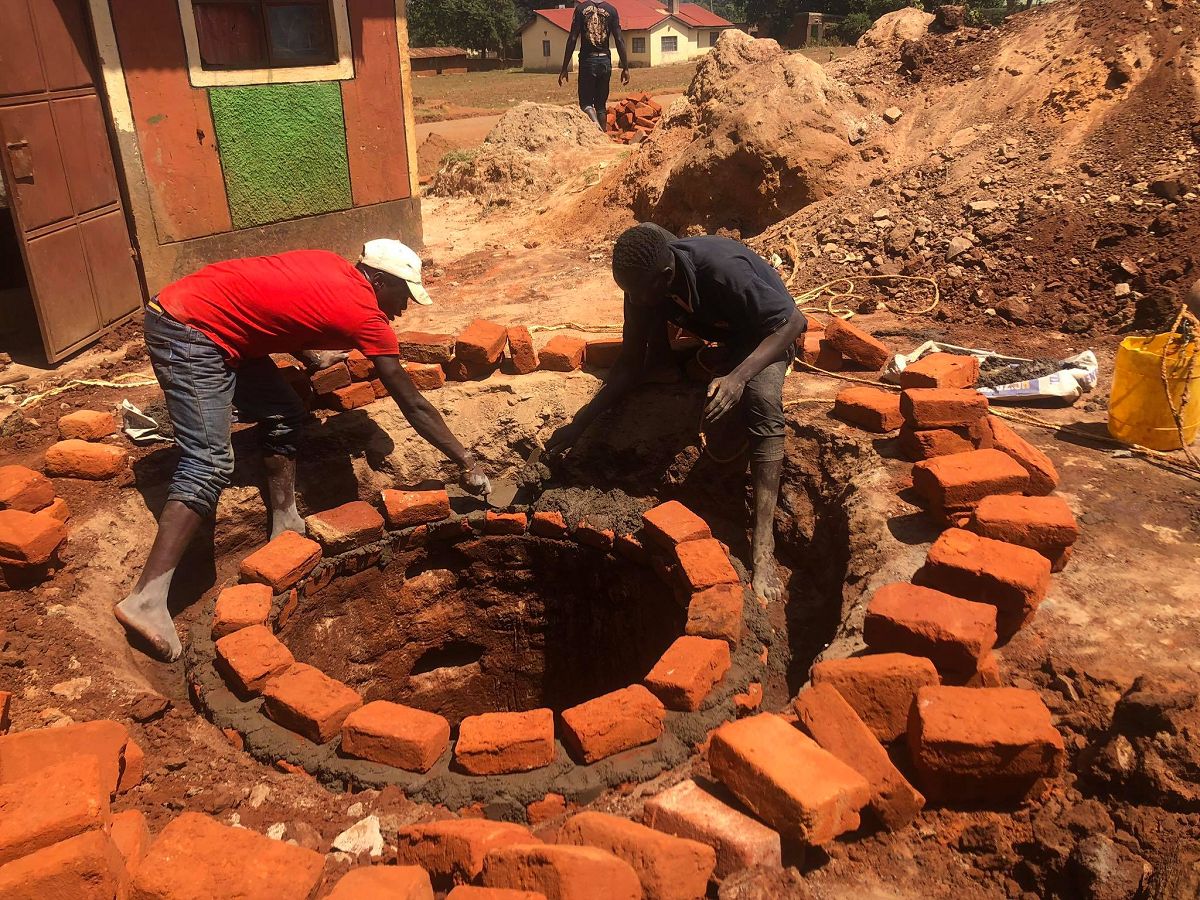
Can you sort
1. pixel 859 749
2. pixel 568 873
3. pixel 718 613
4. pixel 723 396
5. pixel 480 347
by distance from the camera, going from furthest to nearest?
pixel 480 347, pixel 723 396, pixel 718 613, pixel 859 749, pixel 568 873

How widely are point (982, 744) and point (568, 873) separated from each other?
3.74ft

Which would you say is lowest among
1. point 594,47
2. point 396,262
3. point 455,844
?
point 455,844

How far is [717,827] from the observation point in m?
2.27

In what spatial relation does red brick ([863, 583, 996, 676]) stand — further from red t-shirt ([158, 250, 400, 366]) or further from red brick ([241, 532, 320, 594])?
red brick ([241, 532, 320, 594])

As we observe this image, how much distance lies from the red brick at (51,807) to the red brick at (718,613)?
6.64 feet

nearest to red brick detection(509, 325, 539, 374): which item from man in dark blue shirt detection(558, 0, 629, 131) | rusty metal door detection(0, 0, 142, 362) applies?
rusty metal door detection(0, 0, 142, 362)

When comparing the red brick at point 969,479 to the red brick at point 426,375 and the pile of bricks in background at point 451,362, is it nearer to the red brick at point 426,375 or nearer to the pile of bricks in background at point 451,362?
the pile of bricks in background at point 451,362

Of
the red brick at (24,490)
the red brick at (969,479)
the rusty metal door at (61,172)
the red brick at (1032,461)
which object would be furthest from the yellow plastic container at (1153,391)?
the rusty metal door at (61,172)

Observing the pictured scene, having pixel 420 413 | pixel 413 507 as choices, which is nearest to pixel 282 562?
pixel 413 507

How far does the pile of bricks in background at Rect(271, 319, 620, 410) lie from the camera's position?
15.5 ft

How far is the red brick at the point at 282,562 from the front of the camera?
381 centimetres

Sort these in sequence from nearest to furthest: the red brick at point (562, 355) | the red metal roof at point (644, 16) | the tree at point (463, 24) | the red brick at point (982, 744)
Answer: the red brick at point (982, 744)
the red brick at point (562, 355)
the tree at point (463, 24)
the red metal roof at point (644, 16)

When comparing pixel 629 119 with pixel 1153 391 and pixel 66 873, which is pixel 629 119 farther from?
pixel 66 873

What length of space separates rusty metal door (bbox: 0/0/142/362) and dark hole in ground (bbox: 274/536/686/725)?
3231 millimetres
